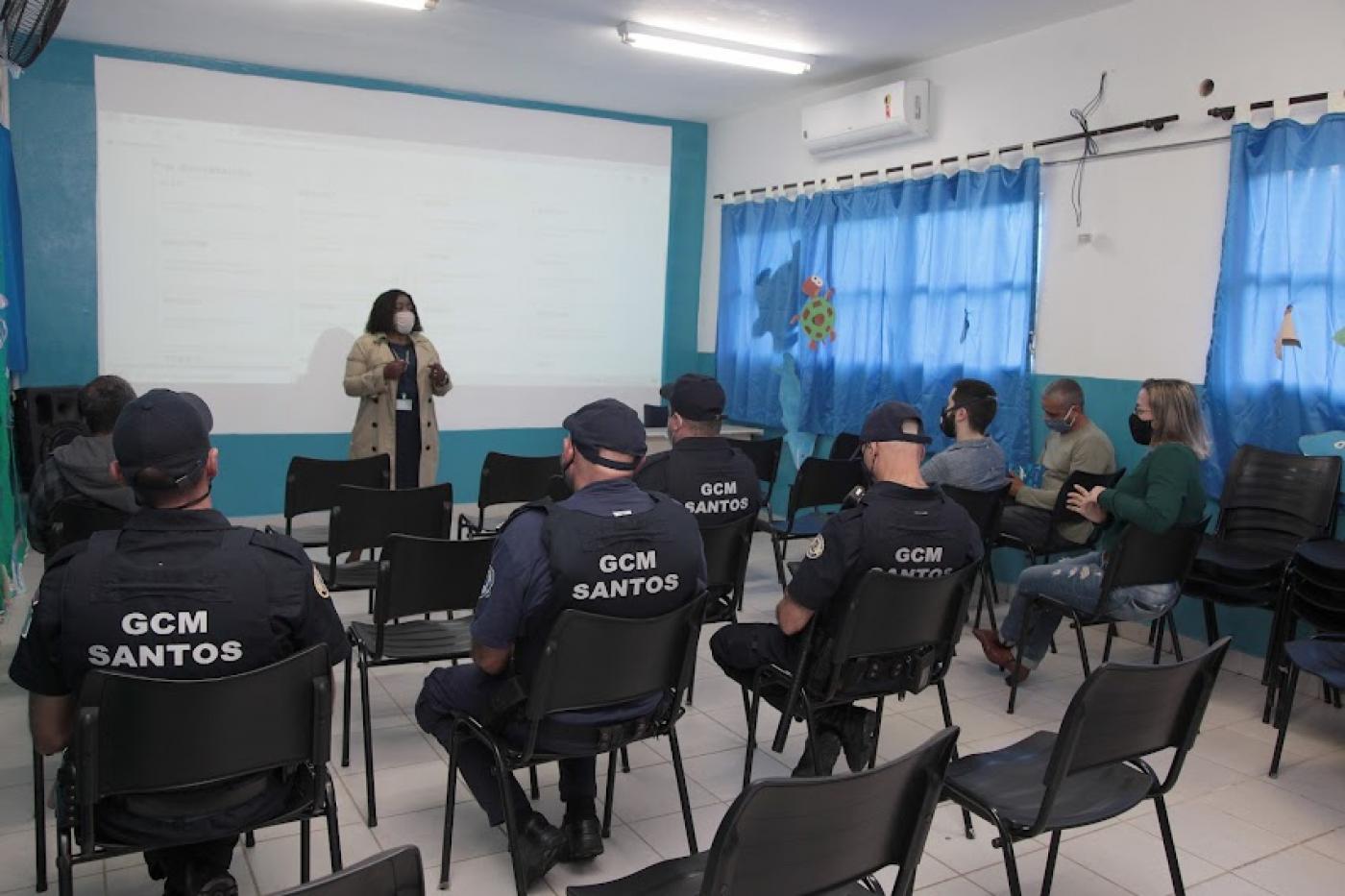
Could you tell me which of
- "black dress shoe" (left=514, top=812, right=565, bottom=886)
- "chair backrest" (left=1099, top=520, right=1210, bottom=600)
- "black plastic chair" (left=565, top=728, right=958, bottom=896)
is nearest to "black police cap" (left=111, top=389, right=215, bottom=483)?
"black plastic chair" (left=565, top=728, right=958, bottom=896)

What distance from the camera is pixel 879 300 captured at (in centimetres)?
644

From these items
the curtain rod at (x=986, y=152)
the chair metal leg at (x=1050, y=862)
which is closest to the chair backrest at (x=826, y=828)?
the chair metal leg at (x=1050, y=862)

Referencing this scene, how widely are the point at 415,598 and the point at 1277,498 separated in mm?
3415

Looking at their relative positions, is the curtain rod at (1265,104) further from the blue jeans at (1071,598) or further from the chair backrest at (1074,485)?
the blue jeans at (1071,598)

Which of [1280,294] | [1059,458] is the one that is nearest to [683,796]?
[1059,458]

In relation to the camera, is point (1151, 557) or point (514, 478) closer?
point (1151, 557)

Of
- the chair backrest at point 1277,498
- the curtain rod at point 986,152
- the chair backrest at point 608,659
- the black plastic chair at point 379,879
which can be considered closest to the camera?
the black plastic chair at point 379,879

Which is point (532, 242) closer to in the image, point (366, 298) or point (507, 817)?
point (366, 298)

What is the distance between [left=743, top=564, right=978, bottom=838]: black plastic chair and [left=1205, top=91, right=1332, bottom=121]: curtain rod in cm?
277

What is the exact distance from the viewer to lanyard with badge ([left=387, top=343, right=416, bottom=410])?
18.5ft

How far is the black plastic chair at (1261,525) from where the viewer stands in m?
4.02

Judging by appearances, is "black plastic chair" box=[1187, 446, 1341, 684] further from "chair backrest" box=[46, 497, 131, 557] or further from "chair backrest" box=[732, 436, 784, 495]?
"chair backrest" box=[46, 497, 131, 557]

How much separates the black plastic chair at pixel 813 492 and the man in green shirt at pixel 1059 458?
0.89m

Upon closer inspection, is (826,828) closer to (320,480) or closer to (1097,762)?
(1097,762)
